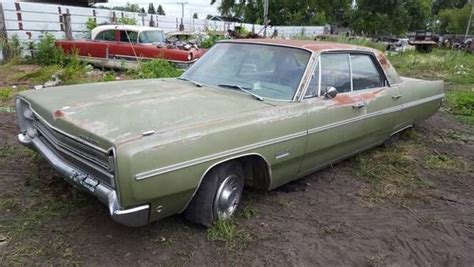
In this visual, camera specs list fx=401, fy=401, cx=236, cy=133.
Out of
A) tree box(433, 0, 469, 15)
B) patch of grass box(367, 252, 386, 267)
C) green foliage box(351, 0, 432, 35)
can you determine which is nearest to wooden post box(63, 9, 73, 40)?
patch of grass box(367, 252, 386, 267)

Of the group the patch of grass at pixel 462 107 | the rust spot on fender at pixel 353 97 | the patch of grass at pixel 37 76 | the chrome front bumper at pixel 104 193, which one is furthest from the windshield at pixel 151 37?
the chrome front bumper at pixel 104 193

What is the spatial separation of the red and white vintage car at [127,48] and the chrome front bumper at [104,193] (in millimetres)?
7120

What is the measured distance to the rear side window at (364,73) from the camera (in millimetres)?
4312

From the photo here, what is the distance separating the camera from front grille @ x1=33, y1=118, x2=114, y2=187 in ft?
8.14

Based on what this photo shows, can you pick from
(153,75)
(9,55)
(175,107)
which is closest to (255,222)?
(175,107)

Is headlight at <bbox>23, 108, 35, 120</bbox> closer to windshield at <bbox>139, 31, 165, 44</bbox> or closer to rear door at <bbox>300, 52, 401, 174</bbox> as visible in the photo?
rear door at <bbox>300, 52, 401, 174</bbox>

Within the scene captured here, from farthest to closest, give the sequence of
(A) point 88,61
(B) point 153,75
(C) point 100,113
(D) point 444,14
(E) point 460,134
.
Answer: (D) point 444,14 → (A) point 88,61 → (B) point 153,75 → (E) point 460,134 → (C) point 100,113

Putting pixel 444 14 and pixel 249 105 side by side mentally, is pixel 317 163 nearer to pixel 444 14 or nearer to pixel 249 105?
pixel 249 105

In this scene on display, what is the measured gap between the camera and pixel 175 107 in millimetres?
3102

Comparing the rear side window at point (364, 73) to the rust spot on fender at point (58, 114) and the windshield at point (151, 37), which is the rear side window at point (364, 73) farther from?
the windshield at point (151, 37)

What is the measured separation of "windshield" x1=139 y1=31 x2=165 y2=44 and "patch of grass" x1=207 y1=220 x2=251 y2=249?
8759 mm

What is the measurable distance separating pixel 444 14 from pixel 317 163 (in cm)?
7339

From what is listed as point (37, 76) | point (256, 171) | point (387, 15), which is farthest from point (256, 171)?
point (387, 15)

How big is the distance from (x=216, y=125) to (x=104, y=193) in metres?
0.87
